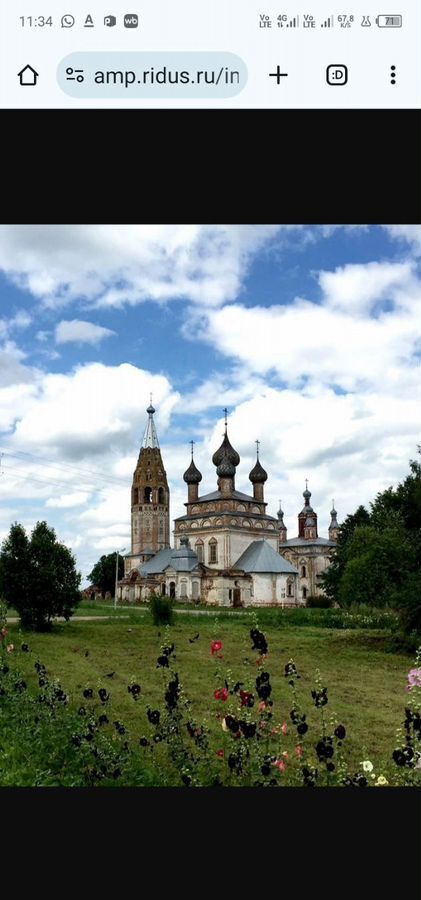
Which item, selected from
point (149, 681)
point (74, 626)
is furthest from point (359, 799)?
point (74, 626)

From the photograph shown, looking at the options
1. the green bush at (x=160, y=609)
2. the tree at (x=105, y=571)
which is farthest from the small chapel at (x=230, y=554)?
the green bush at (x=160, y=609)

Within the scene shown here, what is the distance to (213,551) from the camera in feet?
151

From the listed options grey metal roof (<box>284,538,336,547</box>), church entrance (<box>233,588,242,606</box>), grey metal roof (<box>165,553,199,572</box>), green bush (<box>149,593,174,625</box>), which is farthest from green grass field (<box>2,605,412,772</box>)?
grey metal roof (<box>284,538,336,547</box>)

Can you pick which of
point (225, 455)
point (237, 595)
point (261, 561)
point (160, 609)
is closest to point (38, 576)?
point (160, 609)

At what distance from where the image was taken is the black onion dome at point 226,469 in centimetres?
4781

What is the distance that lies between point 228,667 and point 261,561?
32.4 metres

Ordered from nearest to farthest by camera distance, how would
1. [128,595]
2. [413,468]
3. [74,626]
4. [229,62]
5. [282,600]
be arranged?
[229,62]
[413,468]
[74,626]
[128,595]
[282,600]

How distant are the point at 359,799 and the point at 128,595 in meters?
27.3

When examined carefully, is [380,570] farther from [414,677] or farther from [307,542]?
[307,542]

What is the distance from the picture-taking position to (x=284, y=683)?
1263 centimetres

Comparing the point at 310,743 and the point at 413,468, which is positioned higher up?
the point at 413,468

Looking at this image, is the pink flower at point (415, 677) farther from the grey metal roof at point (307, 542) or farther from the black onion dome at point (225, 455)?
the grey metal roof at point (307, 542)

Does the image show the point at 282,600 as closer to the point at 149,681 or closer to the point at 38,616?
A: the point at 38,616

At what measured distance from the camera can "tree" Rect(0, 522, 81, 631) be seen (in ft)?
53.2
